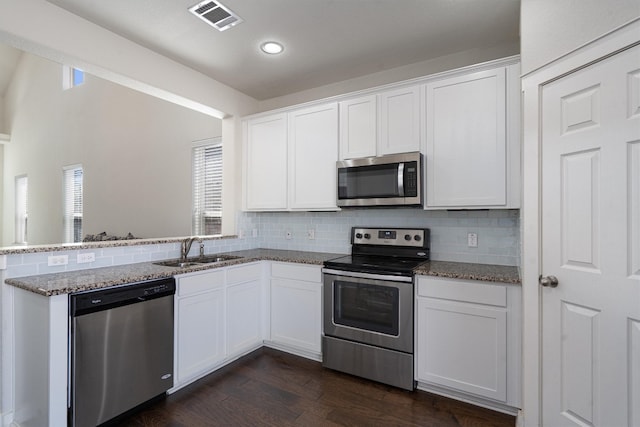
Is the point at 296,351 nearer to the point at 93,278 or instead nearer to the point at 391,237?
the point at 391,237

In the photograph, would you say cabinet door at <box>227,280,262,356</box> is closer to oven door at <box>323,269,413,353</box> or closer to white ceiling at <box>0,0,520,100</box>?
oven door at <box>323,269,413,353</box>

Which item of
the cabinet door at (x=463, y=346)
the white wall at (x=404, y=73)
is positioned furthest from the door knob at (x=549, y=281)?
the white wall at (x=404, y=73)

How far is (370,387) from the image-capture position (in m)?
2.43

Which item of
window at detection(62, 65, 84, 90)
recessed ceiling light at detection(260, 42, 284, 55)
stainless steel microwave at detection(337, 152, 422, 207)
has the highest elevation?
window at detection(62, 65, 84, 90)

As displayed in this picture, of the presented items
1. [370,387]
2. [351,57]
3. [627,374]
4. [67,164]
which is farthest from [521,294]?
[67,164]

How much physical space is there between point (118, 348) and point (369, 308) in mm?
1697

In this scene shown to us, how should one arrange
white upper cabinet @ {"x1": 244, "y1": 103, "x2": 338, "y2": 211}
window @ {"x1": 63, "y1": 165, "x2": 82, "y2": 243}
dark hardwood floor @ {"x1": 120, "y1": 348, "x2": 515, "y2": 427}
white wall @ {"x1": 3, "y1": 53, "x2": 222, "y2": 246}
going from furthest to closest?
window @ {"x1": 63, "y1": 165, "x2": 82, "y2": 243} < white wall @ {"x1": 3, "y1": 53, "x2": 222, "y2": 246} < white upper cabinet @ {"x1": 244, "y1": 103, "x2": 338, "y2": 211} < dark hardwood floor @ {"x1": 120, "y1": 348, "x2": 515, "y2": 427}

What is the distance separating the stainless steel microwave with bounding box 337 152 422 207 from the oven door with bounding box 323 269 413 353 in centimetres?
65

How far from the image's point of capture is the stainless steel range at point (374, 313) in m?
2.36

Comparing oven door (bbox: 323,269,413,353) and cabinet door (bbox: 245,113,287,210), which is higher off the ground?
cabinet door (bbox: 245,113,287,210)

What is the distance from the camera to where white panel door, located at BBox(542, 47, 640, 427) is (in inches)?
57.1

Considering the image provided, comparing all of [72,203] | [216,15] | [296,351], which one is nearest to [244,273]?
[296,351]

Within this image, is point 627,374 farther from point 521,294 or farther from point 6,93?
point 6,93

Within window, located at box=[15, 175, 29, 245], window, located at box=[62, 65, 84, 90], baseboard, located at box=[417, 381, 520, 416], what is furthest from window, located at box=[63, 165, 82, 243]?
baseboard, located at box=[417, 381, 520, 416]
